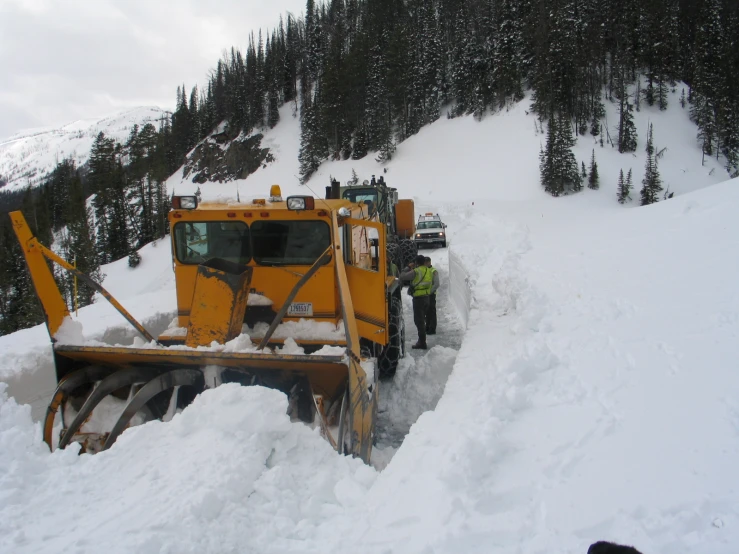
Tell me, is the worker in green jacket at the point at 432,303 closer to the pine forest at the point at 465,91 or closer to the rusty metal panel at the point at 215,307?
the rusty metal panel at the point at 215,307

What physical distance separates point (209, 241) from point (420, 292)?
4069 mm

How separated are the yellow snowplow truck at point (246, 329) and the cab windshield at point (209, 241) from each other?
0.01m

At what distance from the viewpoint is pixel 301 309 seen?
18.5ft

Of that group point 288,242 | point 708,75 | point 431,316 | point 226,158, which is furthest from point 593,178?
point 226,158

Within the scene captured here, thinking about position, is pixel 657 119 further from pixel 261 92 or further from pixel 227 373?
pixel 261 92

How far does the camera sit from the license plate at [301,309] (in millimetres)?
5641

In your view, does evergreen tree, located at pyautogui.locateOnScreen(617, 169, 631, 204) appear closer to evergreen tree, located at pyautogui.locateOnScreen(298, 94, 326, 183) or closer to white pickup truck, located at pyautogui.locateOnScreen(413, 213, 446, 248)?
white pickup truck, located at pyautogui.locateOnScreen(413, 213, 446, 248)

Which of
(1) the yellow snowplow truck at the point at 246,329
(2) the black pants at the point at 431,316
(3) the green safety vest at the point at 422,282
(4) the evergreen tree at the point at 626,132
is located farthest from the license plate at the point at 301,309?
(4) the evergreen tree at the point at 626,132

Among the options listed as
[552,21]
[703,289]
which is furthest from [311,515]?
[552,21]

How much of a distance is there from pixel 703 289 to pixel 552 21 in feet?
162

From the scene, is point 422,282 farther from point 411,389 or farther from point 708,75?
point 708,75

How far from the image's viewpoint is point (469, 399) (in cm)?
509

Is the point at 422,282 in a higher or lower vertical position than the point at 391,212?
lower

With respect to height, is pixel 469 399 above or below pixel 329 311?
below
